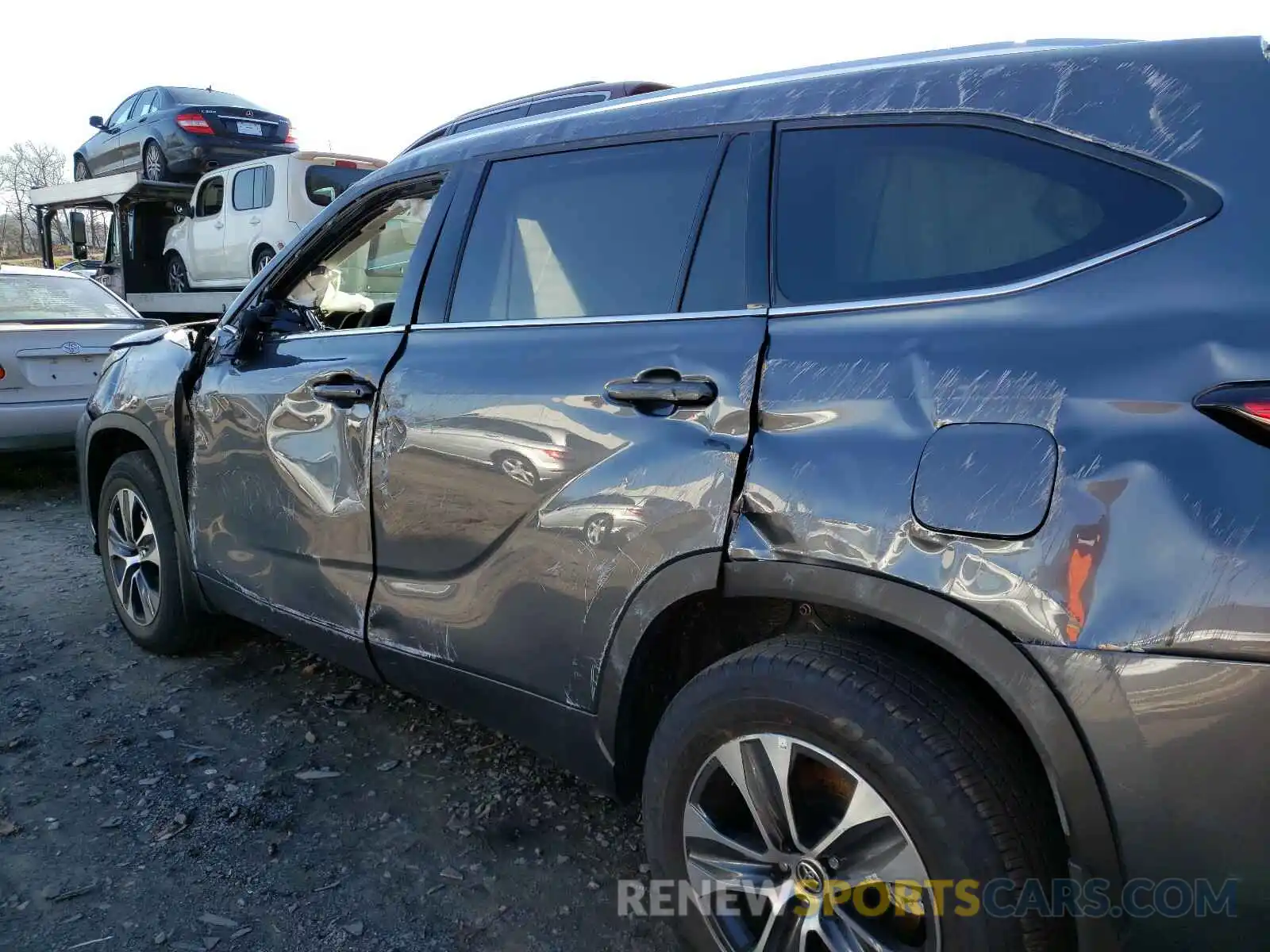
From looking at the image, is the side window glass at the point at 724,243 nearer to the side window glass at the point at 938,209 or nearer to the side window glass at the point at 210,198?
the side window glass at the point at 938,209

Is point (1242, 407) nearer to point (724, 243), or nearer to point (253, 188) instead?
point (724, 243)

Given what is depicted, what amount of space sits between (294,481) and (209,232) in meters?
10.4

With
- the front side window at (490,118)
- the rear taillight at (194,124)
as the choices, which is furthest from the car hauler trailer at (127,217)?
the front side window at (490,118)

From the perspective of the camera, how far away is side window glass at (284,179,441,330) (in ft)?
9.73

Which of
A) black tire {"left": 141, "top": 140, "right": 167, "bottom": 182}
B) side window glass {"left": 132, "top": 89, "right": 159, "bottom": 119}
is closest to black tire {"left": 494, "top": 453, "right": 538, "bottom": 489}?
black tire {"left": 141, "top": 140, "right": 167, "bottom": 182}

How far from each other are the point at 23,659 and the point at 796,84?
363 centimetres

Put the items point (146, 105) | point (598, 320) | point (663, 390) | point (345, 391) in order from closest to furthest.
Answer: point (663, 390) → point (598, 320) → point (345, 391) → point (146, 105)

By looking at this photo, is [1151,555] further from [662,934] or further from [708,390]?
[662,934]

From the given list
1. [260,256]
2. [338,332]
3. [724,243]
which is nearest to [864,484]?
[724,243]

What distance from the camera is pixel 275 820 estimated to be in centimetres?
283

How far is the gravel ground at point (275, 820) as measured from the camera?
2.39 metres

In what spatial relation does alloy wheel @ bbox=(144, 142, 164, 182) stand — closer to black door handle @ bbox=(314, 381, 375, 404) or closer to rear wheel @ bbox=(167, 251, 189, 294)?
rear wheel @ bbox=(167, 251, 189, 294)

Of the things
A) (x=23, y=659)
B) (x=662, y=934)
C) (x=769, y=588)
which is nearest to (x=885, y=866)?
(x=769, y=588)
